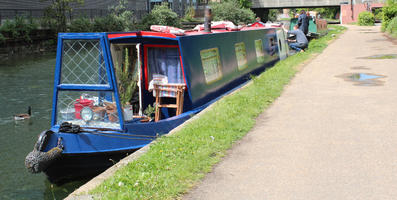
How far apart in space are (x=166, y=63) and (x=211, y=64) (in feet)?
5.51

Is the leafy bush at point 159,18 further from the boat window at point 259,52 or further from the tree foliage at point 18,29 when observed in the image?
the boat window at point 259,52

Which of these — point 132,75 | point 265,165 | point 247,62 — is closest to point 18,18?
point 247,62

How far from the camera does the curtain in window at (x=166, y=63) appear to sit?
866 centimetres

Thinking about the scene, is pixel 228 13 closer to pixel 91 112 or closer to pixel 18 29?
pixel 18 29

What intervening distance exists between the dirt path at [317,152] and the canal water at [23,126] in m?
2.05

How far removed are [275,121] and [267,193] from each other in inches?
121

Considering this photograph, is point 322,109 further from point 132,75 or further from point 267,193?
point 267,193

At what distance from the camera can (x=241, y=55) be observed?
12.4 metres

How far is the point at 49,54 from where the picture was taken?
3291cm

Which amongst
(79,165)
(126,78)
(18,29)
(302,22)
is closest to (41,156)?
Result: (79,165)

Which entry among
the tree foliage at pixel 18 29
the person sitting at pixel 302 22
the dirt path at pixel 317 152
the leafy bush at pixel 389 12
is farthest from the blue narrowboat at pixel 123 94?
the leafy bush at pixel 389 12

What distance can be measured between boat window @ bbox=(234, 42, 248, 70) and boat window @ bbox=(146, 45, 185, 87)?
11.5 feet

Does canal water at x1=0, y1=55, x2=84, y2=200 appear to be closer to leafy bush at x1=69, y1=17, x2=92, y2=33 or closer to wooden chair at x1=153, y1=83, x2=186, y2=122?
wooden chair at x1=153, y1=83, x2=186, y2=122

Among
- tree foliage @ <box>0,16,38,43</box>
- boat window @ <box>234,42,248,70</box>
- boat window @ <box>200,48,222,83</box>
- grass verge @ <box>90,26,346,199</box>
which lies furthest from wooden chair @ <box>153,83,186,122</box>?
tree foliage @ <box>0,16,38,43</box>
